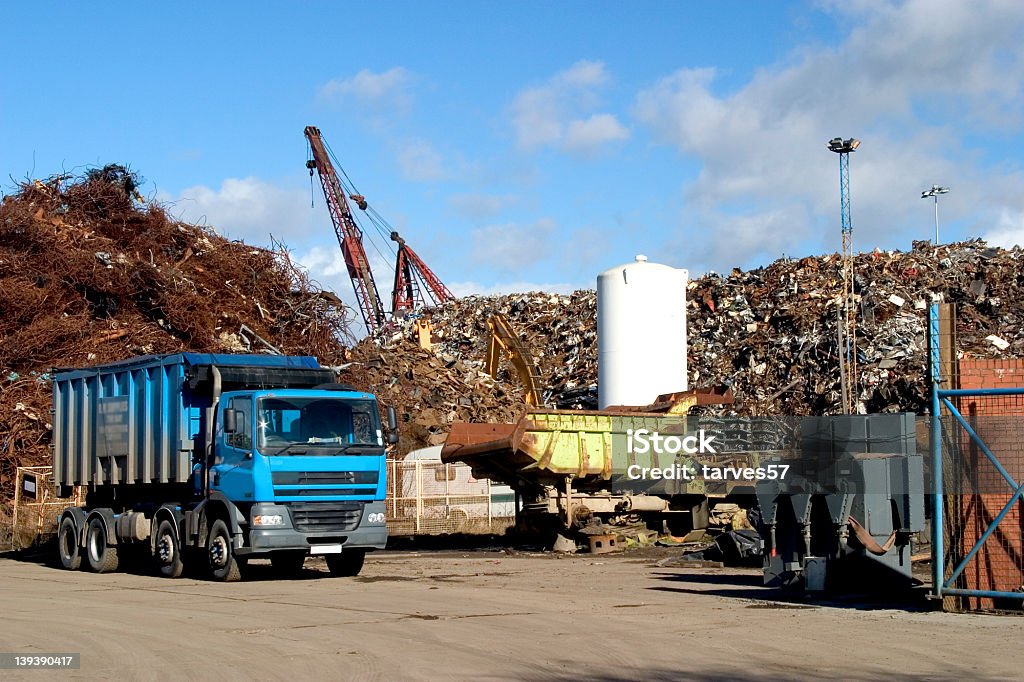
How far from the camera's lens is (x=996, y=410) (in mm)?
12289

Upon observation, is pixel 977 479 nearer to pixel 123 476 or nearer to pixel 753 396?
pixel 123 476

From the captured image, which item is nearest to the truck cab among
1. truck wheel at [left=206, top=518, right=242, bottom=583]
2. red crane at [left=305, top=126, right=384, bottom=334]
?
truck wheel at [left=206, top=518, right=242, bottom=583]

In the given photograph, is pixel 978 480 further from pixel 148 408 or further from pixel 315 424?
pixel 148 408

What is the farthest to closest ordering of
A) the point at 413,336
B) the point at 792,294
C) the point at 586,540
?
the point at 413,336
the point at 792,294
the point at 586,540

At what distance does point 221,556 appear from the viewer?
1762 centimetres

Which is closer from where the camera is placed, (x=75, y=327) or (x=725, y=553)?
(x=725, y=553)

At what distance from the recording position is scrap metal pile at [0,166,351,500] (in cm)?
3259

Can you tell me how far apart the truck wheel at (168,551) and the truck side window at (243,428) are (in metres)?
2.48

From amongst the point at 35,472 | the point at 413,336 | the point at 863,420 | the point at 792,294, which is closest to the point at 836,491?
the point at 863,420

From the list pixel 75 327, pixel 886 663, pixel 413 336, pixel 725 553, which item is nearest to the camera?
pixel 886 663

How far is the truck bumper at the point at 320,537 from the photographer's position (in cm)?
1689

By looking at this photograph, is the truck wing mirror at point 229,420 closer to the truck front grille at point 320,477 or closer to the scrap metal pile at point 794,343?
the truck front grille at point 320,477

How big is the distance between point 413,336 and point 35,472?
21.0m

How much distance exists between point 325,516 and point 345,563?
1802 mm
